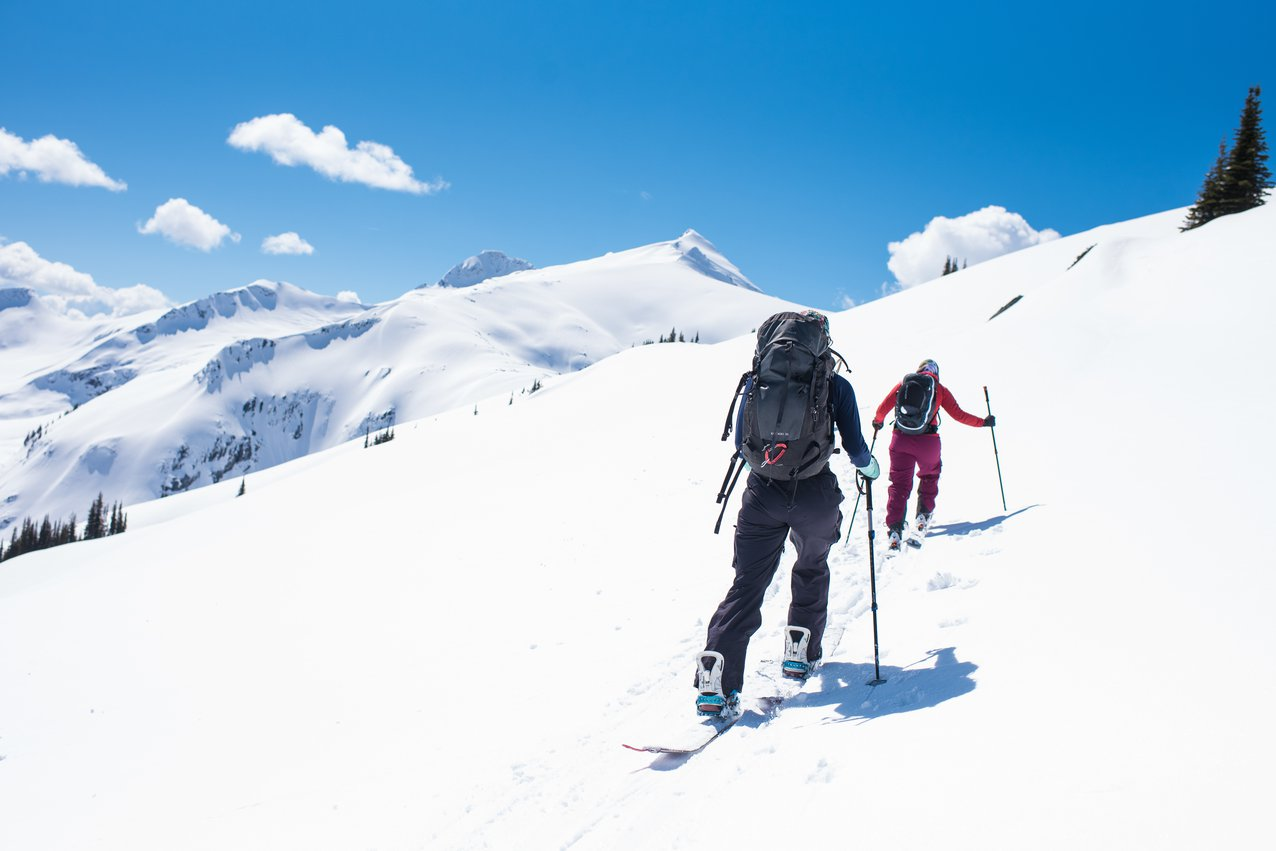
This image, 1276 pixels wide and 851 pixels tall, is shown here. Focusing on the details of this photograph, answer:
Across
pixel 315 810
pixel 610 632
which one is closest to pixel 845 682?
pixel 610 632

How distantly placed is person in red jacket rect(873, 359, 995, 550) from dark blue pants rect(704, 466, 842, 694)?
12.0ft

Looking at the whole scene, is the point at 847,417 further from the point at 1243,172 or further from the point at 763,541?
the point at 1243,172

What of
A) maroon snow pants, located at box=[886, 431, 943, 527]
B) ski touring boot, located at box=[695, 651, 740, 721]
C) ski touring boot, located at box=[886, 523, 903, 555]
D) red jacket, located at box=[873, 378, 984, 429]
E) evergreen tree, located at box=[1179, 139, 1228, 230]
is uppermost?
evergreen tree, located at box=[1179, 139, 1228, 230]

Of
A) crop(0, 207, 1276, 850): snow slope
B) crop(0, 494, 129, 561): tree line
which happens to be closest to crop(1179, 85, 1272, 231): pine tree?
crop(0, 207, 1276, 850): snow slope

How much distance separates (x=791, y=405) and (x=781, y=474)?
62cm

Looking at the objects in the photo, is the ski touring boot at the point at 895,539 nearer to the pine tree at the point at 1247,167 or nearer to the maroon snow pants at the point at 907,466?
the maroon snow pants at the point at 907,466

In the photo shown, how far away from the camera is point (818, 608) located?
5836 mm

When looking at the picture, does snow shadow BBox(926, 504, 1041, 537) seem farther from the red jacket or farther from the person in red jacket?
the red jacket

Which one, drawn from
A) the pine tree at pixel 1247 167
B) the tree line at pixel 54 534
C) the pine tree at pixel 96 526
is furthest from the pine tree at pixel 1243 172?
the pine tree at pixel 96 526

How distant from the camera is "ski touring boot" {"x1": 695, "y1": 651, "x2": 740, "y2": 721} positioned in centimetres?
541

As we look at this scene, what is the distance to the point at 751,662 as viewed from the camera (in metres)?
6.62

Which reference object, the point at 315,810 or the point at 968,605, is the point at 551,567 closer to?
the point at 315,810

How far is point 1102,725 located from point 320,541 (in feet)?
→ 72.4

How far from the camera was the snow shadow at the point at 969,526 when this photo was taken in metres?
8.31
